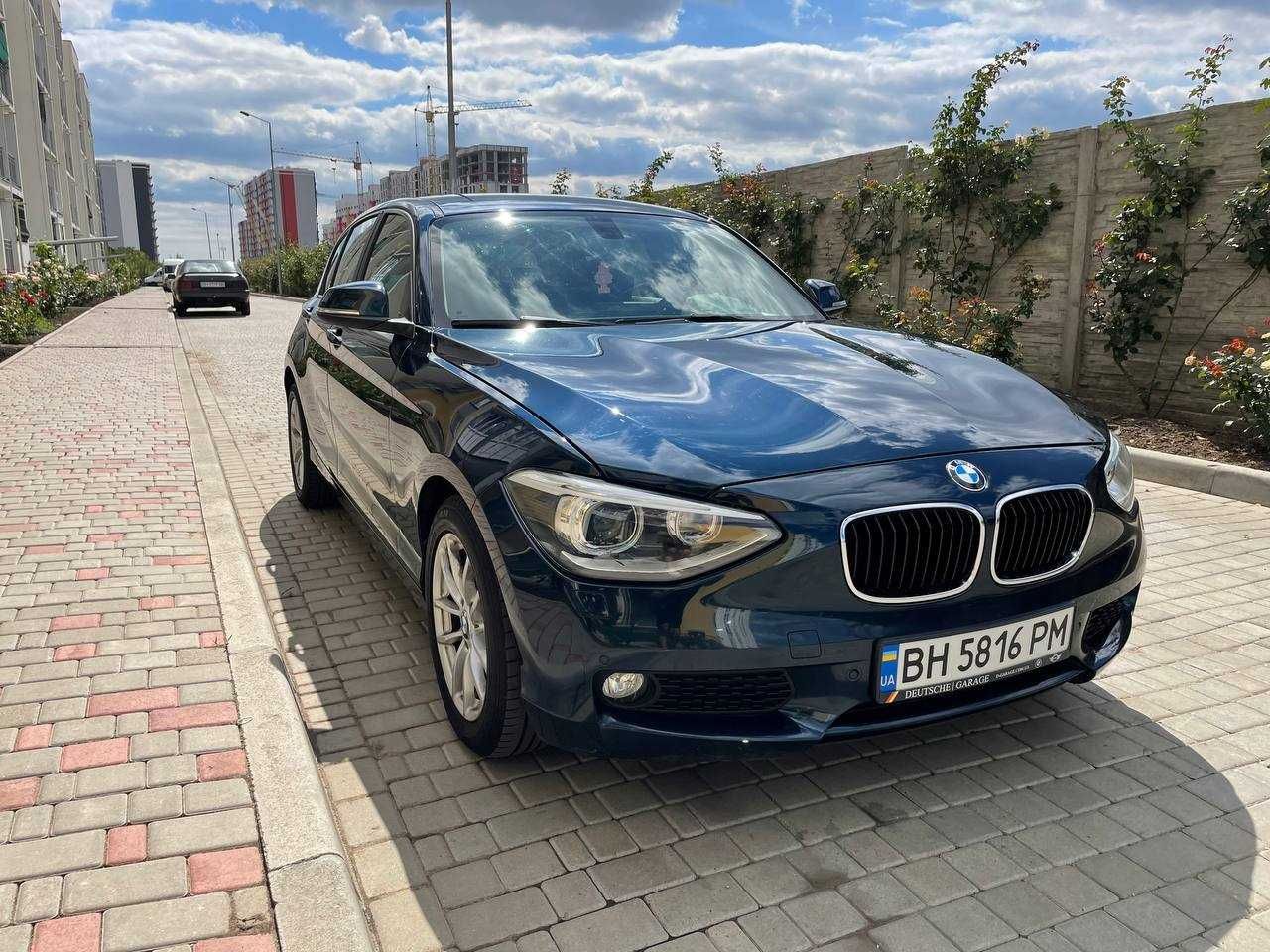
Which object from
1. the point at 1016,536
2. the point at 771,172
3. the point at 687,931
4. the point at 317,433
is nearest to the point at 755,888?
the point at 687,931

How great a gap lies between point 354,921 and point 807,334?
2.45m

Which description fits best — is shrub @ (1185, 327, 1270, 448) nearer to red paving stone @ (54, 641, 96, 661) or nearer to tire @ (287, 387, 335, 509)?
tire @ (287, 387, 335, 509)

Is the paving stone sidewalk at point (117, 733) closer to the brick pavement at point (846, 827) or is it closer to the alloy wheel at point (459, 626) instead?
the brick pavement at point (846, 827)

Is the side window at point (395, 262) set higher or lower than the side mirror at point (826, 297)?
higher

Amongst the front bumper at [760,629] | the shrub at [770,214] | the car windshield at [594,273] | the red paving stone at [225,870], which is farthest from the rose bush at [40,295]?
the front bumper at [760,629]

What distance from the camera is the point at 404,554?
3523 mm

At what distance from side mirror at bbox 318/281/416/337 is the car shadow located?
51.4 inches

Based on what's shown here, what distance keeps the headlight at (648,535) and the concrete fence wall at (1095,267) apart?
665cm

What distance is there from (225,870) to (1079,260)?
27.5ft

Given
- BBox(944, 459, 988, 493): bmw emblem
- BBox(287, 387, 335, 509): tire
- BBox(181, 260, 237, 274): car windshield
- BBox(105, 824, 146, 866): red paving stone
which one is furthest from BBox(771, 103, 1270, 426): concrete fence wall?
BBox(181, 260, 237, 274): car windshield

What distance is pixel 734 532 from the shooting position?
7.62ft

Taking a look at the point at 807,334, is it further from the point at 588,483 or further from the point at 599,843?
the point at 599,843

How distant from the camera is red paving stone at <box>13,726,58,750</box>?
2934mm

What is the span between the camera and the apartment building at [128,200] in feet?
474
